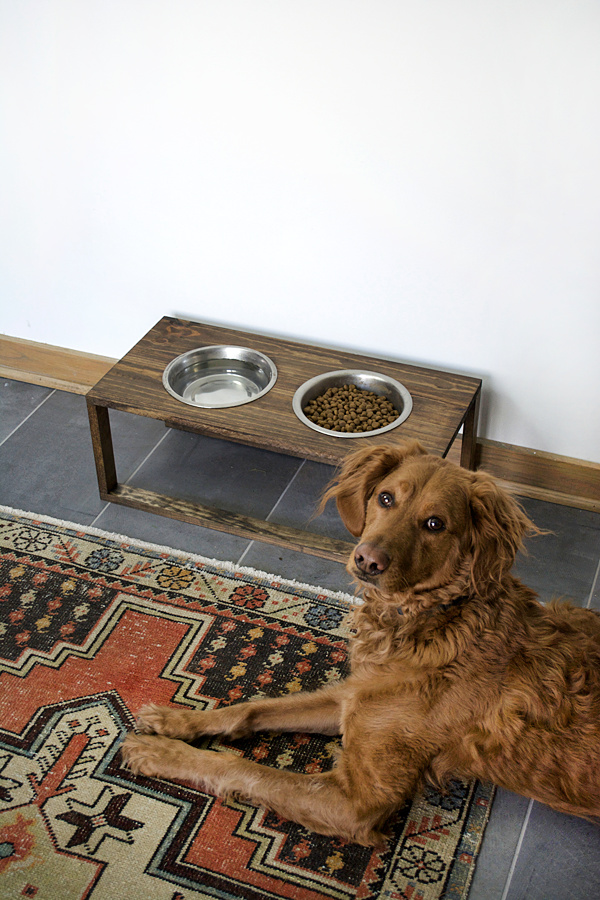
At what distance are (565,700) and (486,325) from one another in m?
1.34

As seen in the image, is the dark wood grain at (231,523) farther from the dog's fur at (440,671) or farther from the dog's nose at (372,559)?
the dog's nose at (372,559)

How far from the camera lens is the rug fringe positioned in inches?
95.3

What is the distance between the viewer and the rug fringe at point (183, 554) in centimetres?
242

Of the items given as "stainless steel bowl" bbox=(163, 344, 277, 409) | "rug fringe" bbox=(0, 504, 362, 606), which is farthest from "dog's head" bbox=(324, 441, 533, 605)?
"stainless steel bowl" bbox=(163, 344, 277, 409)

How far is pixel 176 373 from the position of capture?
9.04 ft

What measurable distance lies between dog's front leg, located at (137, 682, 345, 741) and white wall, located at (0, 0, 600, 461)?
126 cm

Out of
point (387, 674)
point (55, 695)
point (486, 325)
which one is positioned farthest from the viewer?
point (486, 325)

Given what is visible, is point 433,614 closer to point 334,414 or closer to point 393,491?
point 393,491

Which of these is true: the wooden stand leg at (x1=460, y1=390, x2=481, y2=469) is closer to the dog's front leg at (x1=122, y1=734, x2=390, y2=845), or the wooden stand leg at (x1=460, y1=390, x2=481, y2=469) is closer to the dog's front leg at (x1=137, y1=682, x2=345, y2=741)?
the dog's front leg at (x1=137, y1=682, x2=345, y2=741)

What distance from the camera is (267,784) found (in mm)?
1783

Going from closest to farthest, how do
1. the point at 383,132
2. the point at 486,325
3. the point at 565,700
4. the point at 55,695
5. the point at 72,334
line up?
the point at 565,700, the point at 55,695, the point at 383,132, the point at 486,325, the point at 72,334

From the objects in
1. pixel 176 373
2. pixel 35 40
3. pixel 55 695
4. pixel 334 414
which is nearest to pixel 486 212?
pixel 334 414

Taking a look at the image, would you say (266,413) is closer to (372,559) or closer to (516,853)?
(372,559)

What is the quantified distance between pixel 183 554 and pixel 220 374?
0.69 meters
